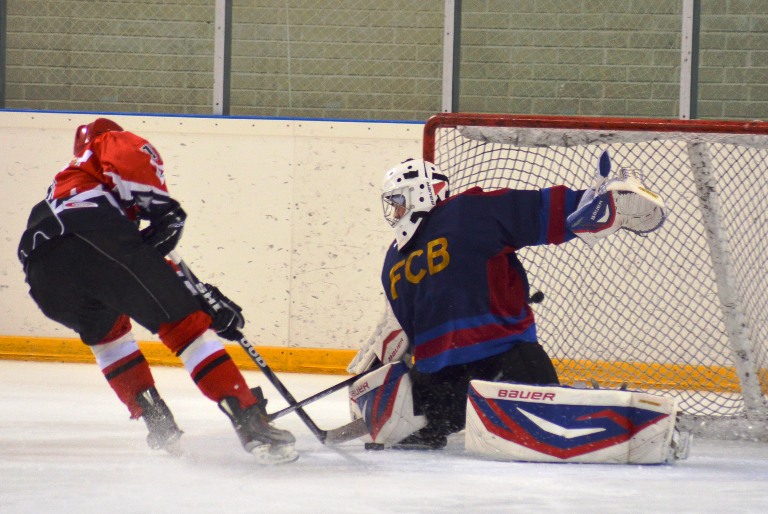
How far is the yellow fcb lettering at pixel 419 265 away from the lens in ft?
9.71

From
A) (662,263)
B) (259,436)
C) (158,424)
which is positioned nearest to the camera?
(259,436)

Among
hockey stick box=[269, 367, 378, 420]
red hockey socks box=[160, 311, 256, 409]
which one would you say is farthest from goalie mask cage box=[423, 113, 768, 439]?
red hockey socks box=[160, 311, 256, 409]

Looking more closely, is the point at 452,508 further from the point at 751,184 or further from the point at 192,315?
the point at 751,184

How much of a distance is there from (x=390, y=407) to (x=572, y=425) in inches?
19.4

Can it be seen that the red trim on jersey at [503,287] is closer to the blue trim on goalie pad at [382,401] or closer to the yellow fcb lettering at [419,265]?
the yellow fcb lettering at [419,265]

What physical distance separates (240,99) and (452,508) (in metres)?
3.70

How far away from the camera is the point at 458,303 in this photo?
2904 millimetres

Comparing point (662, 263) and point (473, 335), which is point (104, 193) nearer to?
point (473, 335)

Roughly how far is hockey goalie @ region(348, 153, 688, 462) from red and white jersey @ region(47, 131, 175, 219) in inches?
25.7

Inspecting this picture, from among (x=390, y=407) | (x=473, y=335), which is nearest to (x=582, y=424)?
(x=473, y=335)

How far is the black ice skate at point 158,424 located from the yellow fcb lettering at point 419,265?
691 mm

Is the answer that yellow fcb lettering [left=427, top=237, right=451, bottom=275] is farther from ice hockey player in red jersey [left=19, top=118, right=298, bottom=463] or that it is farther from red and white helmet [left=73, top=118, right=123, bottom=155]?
red and white helmet [left=73, top=118, right=123, bottom=155]

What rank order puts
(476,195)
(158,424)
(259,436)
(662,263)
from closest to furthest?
(259,436), (158,424), (476,195), (662,263)

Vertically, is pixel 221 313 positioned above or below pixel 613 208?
below
